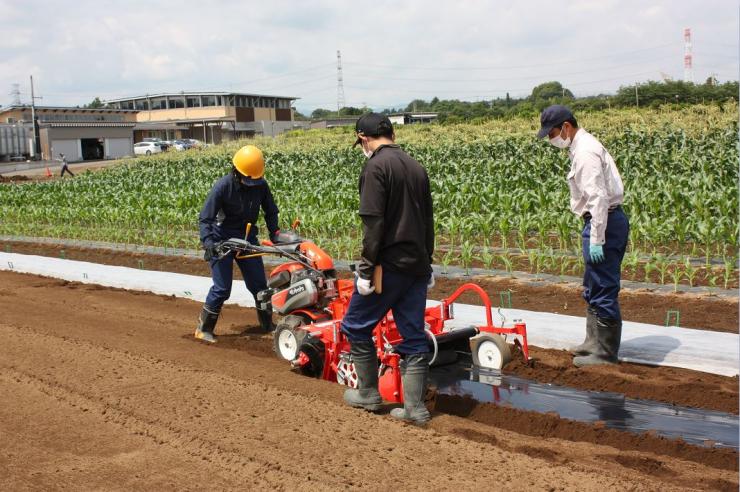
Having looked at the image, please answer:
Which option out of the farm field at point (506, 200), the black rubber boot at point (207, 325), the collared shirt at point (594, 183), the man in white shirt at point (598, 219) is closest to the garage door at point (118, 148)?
the farm field at point (506, 200)

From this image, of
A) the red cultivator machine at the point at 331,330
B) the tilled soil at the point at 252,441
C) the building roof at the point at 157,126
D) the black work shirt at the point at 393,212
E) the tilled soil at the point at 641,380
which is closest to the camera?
the tilled soil at the point at 252,441

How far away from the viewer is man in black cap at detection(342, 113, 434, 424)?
4.64m

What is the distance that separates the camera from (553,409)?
514 centimetres

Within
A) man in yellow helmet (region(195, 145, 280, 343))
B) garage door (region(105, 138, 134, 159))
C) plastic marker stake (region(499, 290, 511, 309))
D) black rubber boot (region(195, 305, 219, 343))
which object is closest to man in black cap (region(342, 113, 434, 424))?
man in yellow helmet (region(195, 145, 280, 343))

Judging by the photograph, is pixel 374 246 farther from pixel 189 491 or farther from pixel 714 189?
pixel 714 189

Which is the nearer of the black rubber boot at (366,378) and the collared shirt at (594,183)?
the black rubber boot at (366,378)

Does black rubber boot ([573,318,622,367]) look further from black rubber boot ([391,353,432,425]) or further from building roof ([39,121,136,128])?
building roof ([39,121,136,128])

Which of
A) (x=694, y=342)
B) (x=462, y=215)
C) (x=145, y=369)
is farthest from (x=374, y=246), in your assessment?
(x=462, y=215)

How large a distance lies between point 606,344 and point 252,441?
2.98 m

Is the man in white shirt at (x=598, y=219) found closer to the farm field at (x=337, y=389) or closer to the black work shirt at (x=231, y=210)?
the farm field at (x=337, y=389)

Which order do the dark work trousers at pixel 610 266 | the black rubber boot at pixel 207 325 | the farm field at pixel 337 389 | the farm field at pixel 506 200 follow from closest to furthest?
1. the farm field at pixel 337 389
2. the dark work trousers at pixel 610 266
3. the black rubber boot at pixel 207 325
4. the farm field at pixel 506 200

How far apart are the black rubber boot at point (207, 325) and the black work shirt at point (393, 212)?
314cm

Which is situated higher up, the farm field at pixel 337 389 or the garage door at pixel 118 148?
the garage door at pixel 118 148

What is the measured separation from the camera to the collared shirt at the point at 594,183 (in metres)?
5.70
